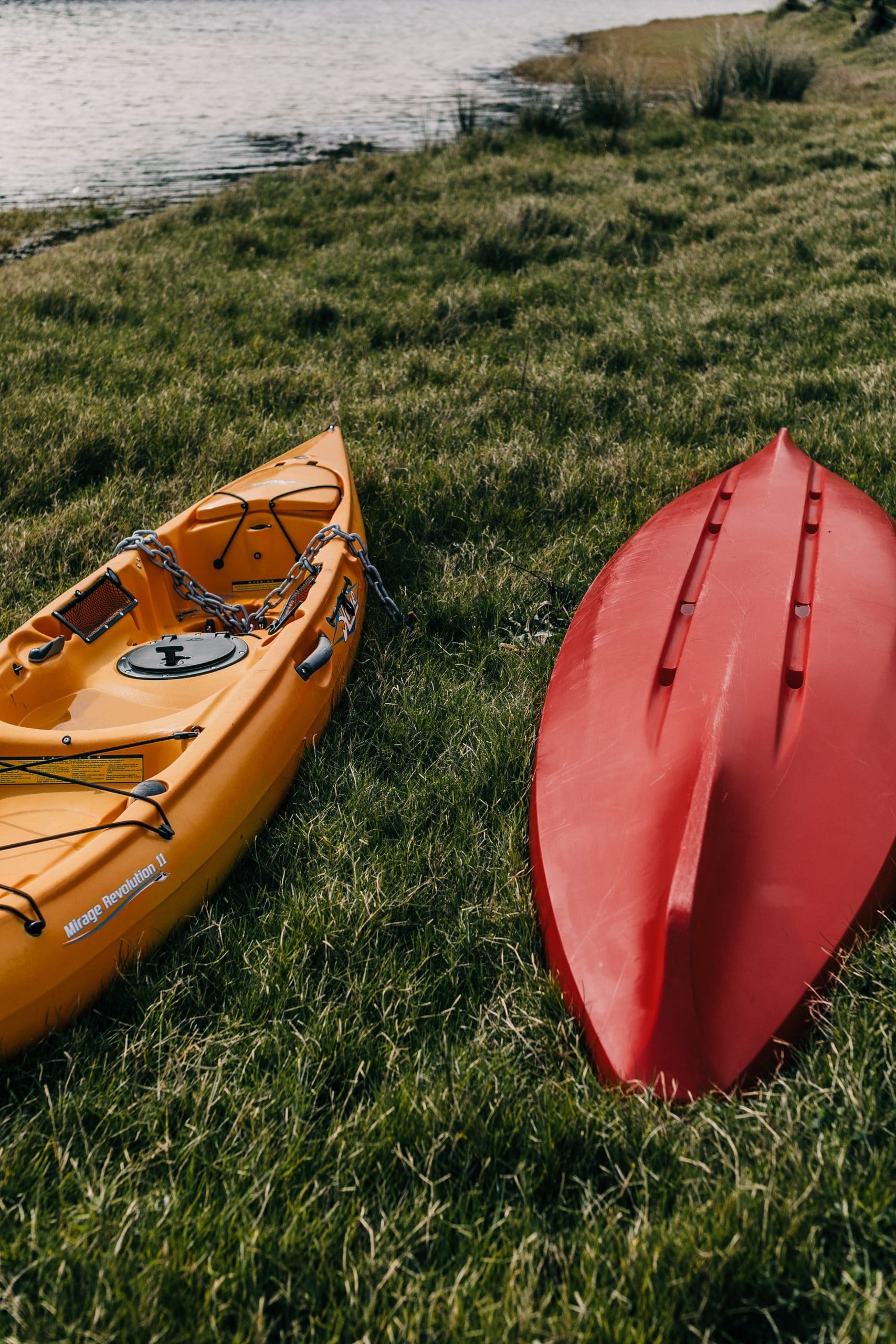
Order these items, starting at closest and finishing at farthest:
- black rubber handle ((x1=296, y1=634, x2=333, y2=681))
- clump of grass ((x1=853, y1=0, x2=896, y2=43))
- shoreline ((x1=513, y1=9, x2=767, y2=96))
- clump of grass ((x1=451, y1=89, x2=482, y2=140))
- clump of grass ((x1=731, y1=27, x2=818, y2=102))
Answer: black rubber handle ((x1=296, y1=634, x2=333, y2=681)), clump of grass ((x1=451, y1=89, x2=482, y2=140)), clump of grass ((x1=731, y1=27, x2=818, y2=102)), shoreline ((x1=513, y1=9, x2=767, y2=96)), clump of grass ((x1=853, y1=0, x2=896, y2=43))

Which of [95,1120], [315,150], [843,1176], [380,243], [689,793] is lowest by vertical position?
[95,1120]

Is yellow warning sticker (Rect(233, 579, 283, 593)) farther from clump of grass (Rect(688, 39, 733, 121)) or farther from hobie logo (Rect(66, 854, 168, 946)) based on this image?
clump of grass (Rect(688, 39, 733, 121))

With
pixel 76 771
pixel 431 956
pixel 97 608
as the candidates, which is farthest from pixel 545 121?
pixel 431 956

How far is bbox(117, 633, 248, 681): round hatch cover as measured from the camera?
352cm

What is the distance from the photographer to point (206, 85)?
2055cm

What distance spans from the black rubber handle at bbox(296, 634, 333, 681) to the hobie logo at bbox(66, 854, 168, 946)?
94cm

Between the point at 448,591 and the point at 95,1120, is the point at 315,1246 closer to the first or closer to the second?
the point at 95,1120

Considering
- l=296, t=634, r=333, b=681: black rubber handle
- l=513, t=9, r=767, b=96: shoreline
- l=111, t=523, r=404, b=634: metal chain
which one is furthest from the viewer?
l=513, t=9, r=767, b=96: shoreline

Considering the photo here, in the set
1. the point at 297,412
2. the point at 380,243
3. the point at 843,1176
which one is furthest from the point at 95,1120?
the point at 380,243

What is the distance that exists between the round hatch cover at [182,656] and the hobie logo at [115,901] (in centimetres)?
111

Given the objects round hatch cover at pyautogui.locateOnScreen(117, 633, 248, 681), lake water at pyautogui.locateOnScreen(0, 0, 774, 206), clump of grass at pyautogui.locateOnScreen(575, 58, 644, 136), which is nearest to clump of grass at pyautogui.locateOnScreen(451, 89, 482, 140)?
lake water at pyautogui.locateOnScreen(0, 0, 774, 206)

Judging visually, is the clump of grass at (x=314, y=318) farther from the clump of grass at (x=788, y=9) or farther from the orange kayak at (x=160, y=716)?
the clump of grass at (x=788, y=9)

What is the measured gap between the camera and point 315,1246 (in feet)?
5.70

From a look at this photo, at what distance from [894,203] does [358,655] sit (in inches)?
336
